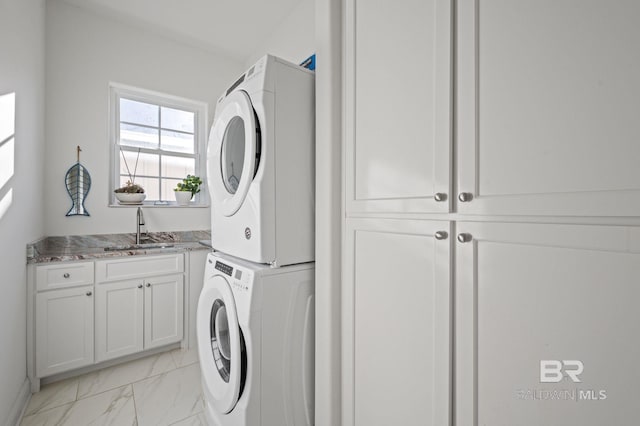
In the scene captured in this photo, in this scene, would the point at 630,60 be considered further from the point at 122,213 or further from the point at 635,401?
the point at 122,213

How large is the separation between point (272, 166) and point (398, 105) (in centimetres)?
58

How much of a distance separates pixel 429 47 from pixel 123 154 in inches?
116

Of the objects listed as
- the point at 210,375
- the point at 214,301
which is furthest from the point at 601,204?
the point at 210,375

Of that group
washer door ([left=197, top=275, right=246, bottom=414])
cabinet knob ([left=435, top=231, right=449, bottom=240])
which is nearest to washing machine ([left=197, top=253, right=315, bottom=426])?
washer door ([left=197, top=275, right=246, bottom=414])

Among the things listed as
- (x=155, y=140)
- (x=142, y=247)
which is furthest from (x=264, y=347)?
(x=155, y=140)

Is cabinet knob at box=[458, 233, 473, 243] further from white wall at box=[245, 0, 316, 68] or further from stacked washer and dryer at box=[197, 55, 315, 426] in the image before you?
white wall at box=[245, 0, 316, 68]

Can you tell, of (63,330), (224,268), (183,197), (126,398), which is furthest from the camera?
(183,197)

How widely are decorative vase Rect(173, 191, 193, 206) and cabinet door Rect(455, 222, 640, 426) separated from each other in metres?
2.82

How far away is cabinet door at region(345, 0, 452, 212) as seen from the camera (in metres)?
0.87

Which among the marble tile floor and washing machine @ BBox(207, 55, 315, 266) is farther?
the marble tile floor

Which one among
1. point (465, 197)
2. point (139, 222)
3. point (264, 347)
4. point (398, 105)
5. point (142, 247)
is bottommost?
point (264, 347)

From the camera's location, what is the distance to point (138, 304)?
90.2 inches

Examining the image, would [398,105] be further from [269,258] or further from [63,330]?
[63,330]

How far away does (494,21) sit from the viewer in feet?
2.49
